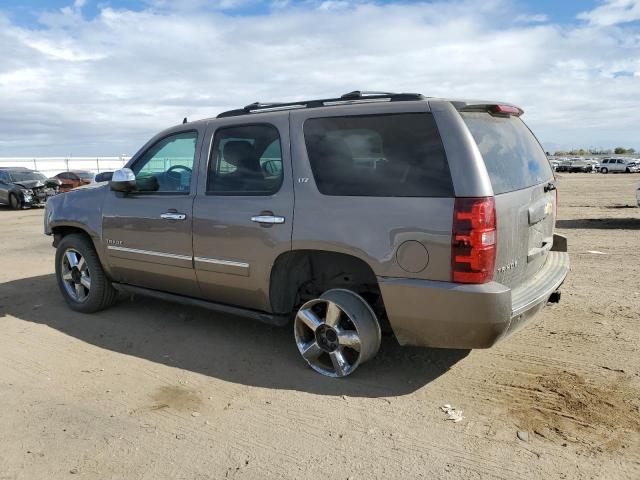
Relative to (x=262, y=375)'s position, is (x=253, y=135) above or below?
above

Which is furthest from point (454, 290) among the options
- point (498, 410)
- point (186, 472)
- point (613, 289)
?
point (613, 289)

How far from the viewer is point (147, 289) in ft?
17.2

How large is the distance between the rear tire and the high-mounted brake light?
68.5 ft

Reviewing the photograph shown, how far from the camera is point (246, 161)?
14.6 feet

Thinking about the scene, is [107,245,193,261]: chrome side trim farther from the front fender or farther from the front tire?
the front tire

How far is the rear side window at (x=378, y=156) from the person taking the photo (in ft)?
11.4

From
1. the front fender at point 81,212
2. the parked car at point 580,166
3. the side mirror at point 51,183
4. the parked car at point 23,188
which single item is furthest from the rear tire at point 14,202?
the parked car at point 580,166

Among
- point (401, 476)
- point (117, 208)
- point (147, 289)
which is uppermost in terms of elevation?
point (117, 208)

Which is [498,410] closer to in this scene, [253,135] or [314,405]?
[314,405]

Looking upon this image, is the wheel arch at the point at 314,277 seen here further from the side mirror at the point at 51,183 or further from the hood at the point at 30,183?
the side mirror at the point at 51,183

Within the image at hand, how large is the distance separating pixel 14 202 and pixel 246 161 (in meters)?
19.7

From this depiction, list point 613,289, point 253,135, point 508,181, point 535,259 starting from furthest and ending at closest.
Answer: point 613,289 < point 253,135 < point 535,259 < point 508,181

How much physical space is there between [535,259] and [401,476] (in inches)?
76.5

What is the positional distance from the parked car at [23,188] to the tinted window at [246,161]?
18.9 metres
